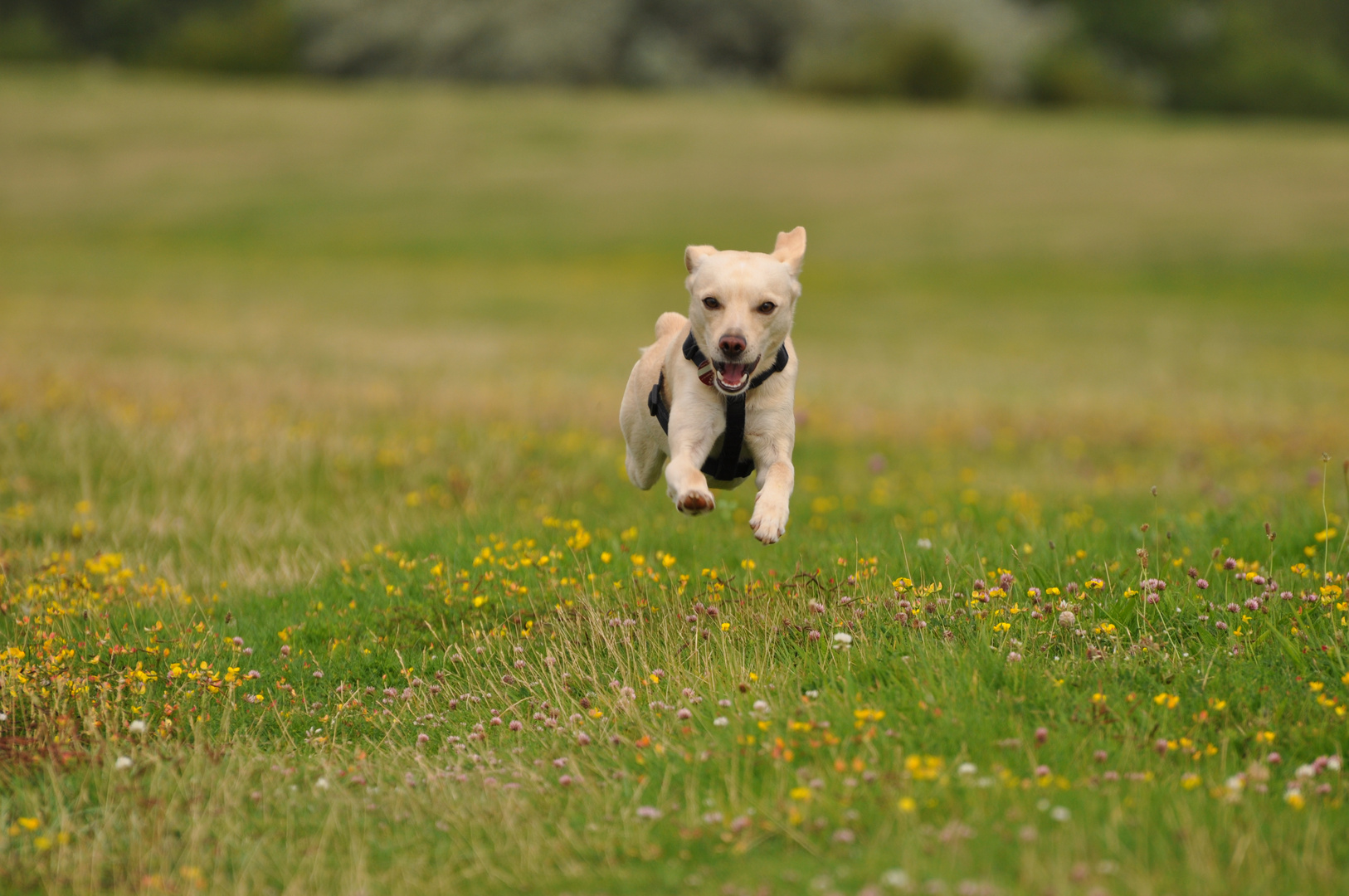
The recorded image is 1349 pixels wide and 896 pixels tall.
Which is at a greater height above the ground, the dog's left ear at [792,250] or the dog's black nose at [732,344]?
the dog's left ear at [792,250]

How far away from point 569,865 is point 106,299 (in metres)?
25.0

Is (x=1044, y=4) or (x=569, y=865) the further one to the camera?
(x=1044, y=4)

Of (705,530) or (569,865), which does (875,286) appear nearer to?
(705,530)

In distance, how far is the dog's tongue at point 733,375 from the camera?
4867mm

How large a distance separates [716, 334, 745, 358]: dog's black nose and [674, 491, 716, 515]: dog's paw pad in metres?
0.56

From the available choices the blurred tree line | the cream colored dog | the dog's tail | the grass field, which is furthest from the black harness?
the blurred tree line

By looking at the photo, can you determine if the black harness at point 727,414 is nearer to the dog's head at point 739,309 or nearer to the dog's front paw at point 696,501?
the dog's head at point 739,309

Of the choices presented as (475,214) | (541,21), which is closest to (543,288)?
(475,214)

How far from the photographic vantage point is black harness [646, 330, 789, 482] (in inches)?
206

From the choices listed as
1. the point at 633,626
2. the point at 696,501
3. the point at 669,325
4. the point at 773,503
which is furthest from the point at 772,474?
the point at 669,325

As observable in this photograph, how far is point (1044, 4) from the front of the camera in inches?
3654

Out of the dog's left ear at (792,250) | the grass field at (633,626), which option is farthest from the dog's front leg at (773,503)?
the dog's left ear at (792,250)

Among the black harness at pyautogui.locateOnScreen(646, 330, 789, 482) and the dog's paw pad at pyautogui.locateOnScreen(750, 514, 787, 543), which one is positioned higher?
the black harness at pyautogui.locateOnScreen(646, 330, 789, 482)

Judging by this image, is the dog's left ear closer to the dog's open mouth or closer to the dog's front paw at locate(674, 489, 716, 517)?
the dog's open mouth
